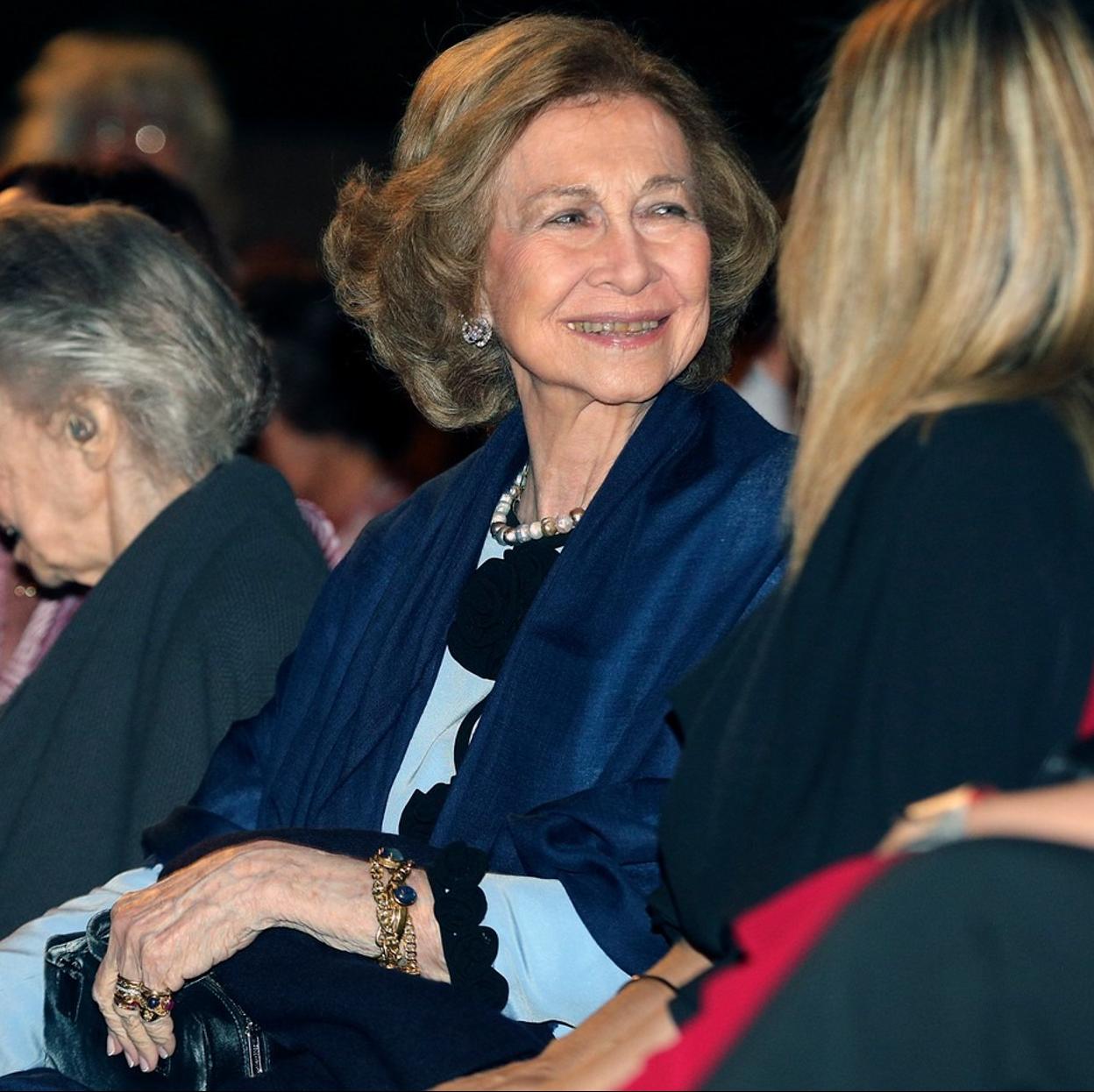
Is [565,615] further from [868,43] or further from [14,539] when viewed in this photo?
[14,539]

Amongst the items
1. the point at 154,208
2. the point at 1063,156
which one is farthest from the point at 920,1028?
the point at 154,208

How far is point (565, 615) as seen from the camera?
2609 millimetres

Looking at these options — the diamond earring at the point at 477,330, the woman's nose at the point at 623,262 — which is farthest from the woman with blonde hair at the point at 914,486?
the diamond earring at the point at 477,330

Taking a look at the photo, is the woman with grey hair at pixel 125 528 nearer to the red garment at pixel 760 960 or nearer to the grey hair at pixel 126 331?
the grey hair at pixel 126 331

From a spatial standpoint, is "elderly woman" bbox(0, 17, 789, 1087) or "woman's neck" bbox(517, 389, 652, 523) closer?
"elderly woman" bbox(0, 17, 789, 1087)

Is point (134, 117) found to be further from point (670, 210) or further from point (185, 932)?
point (185, 932)

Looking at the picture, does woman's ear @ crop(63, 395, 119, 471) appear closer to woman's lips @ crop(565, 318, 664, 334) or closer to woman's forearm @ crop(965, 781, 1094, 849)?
Result: woman's lips @ crop(565, 318, 664, 334)

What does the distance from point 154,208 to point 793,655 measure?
9.03 feet

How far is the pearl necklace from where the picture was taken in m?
2.91

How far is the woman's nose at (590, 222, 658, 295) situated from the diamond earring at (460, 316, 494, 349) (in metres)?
0.34

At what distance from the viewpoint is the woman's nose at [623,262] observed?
111 inches

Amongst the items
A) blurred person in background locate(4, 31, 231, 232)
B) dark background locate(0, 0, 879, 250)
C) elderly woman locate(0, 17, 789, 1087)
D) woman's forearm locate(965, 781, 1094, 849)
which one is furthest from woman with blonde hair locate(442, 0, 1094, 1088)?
dark background locate(0, 0, 879, 250)

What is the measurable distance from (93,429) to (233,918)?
3.88ft

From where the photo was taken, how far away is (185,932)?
96.7 inches
